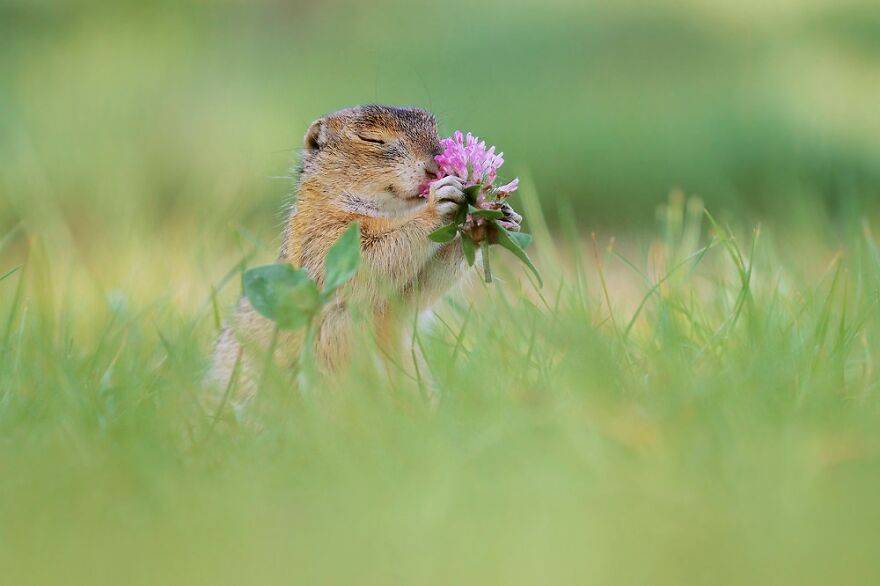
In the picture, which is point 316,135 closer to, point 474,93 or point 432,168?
point 432,168

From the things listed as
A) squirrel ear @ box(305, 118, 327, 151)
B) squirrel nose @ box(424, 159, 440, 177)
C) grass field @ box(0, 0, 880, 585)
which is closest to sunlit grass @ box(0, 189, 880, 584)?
grass field @ box(0, 0, 880, 585)

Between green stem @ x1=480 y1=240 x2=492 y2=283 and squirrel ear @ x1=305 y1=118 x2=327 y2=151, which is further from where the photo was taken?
squirrel ear @ x1=305 y1=118 x2=327 y2=151

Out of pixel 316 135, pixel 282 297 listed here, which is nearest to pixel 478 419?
pixel 282 297

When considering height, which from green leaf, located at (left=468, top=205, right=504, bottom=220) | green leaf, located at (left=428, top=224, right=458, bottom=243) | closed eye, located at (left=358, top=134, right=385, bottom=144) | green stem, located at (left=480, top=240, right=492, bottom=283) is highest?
closed eye, located at (left=358, top=134, right=385, bottom=144)

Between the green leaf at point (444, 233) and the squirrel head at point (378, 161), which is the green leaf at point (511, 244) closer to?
the green leaf at point (444, 233)

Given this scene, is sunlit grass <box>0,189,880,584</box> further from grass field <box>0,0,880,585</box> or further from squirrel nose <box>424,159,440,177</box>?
squirrel nose <box>424,159,440,177</box>

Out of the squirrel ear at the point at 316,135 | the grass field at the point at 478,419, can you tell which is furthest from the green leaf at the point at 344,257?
the squirrel ear at the point at 316,135

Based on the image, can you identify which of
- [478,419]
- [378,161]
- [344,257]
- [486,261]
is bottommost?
[478,419]
